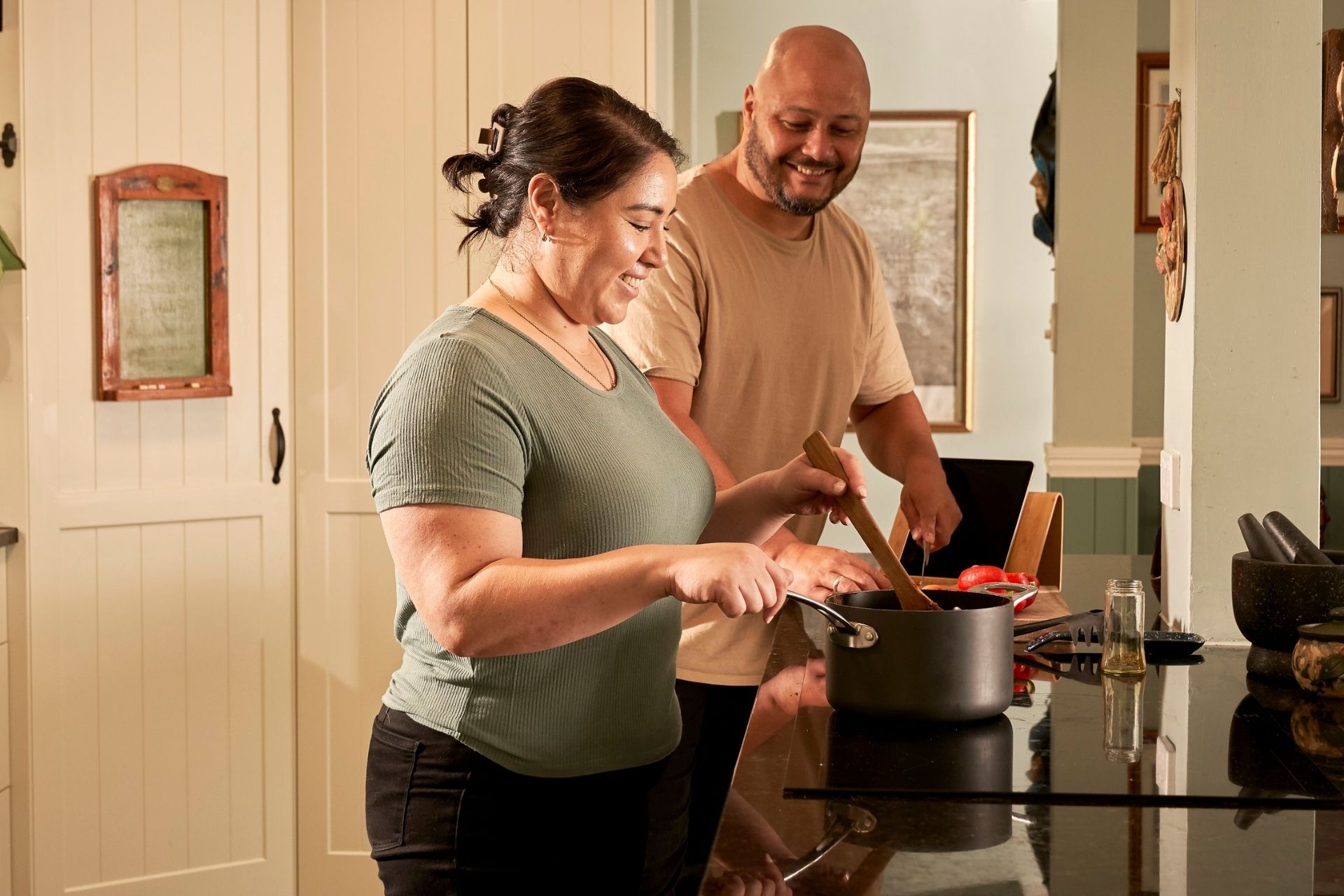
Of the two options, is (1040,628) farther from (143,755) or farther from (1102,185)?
(1102,185)

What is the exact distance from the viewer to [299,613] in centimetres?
302

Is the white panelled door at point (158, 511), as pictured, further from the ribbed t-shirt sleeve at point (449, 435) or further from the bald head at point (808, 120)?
the ribbed t-shirt sleeve at point (449, 435)

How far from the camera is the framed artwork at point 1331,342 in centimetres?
418

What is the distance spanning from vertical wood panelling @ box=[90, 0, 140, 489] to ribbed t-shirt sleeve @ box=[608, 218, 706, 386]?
1.39 metres

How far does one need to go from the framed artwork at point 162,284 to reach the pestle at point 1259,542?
6.93 feet

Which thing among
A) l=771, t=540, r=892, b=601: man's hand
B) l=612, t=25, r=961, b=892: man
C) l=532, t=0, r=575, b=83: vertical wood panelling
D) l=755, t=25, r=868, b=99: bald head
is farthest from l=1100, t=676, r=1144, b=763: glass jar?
l=532, t=0, r=575, b=83: vertical wood panelling

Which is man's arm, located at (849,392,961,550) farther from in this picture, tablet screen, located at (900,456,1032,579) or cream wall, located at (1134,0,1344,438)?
cream wall, located at (1134,0,1344,438)

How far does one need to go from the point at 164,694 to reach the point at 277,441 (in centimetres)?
59

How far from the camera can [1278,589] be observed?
148 cm

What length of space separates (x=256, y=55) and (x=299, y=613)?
122cm

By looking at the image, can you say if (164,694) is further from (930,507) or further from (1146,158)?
(1146,158)

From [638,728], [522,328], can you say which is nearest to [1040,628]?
[638,728]

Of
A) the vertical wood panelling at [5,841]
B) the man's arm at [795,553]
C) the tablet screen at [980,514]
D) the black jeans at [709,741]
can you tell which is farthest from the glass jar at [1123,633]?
the vertical wood panelling at [5,841]

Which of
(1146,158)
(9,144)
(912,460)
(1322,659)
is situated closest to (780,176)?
(912,460)
